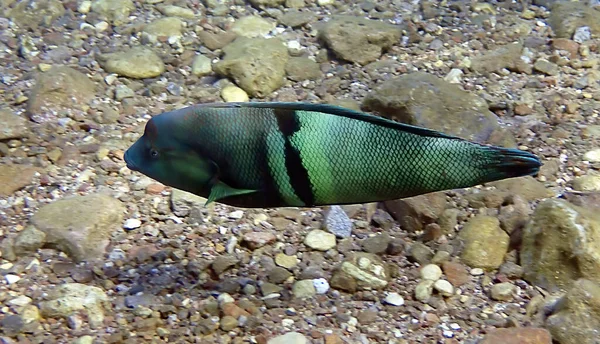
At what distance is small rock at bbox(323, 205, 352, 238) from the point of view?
128 inches

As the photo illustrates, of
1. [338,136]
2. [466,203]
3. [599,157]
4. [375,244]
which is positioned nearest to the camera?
[338,136]

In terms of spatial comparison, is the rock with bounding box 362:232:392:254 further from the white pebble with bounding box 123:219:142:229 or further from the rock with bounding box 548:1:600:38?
the rock with bounding box 548:1:600:38

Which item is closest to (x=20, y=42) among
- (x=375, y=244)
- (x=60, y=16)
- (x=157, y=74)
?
(x=60, y=16)

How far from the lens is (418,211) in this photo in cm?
325

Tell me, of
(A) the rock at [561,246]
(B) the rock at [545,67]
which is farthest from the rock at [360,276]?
(B) the rock at [545,67]

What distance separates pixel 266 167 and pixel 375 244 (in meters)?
1.29

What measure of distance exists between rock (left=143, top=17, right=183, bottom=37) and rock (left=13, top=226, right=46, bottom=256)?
85.3 inches

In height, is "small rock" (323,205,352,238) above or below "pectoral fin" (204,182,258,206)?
below

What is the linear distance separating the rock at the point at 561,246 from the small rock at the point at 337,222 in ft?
2.76

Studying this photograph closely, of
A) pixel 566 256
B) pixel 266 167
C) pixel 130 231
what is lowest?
pixel 130 231

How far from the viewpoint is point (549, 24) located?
16.6 ft

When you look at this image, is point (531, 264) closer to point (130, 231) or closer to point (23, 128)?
point (130, 231)

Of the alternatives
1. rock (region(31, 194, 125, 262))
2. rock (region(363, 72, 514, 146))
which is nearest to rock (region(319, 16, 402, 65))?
rock (region(363, 72, 514, 146))

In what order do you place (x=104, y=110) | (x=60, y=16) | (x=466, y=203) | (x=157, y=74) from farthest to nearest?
(x=60, y=16)
(x=157, y=74)
(x=104, y=110)
(x=466, y=203)
